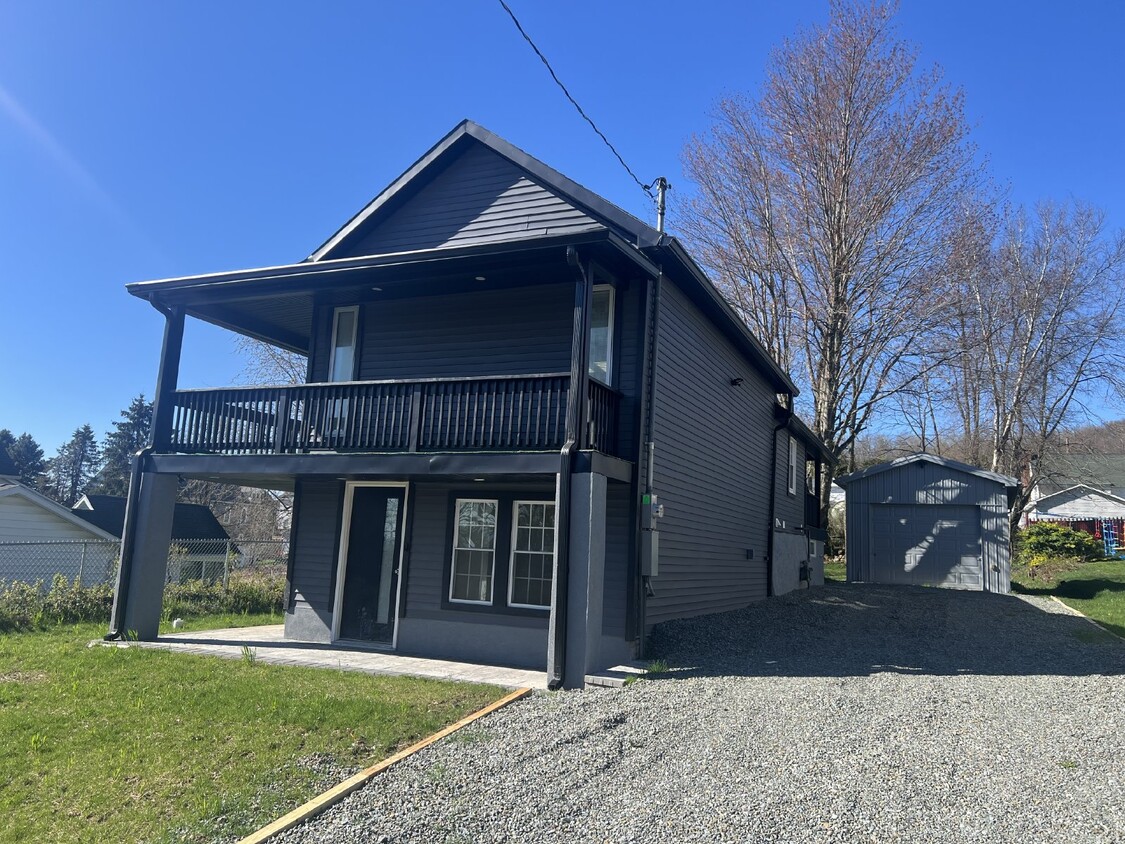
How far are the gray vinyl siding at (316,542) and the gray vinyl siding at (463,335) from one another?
66.9 inches

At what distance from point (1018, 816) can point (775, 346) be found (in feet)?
69.9

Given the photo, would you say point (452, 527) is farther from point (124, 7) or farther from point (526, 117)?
point (124, 7)

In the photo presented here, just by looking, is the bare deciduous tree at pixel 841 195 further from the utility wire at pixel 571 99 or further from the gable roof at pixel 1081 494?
the gable roof at pixel 1081 494

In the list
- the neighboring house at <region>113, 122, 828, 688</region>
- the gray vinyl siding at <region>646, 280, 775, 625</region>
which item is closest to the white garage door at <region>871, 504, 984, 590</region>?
the gray vinyl siding at <region>646, 280, 775, 625</region>

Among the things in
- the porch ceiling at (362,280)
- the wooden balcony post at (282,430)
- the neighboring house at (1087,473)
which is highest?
the neighboring house at (1087,473)

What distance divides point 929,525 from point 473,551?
46.0ft

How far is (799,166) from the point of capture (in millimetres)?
22672

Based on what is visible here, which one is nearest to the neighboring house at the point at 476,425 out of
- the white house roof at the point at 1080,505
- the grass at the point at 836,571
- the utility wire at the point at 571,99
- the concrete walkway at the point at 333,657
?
the concrete walkway at the point at 333,657

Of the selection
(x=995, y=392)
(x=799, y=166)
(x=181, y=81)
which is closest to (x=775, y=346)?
(x=799, y=166)

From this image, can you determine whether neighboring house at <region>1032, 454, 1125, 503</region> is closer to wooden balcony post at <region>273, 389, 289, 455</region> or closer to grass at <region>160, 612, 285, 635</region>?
grass at <region>160, 612, 285, 635</region>

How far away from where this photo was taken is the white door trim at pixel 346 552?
1062 centimetres

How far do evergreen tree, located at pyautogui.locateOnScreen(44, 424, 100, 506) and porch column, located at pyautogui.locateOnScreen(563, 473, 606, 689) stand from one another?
7355 cm

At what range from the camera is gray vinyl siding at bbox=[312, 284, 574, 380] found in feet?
34.2

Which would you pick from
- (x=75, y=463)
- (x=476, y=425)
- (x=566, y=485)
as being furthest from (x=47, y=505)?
(x=75, y=463)
